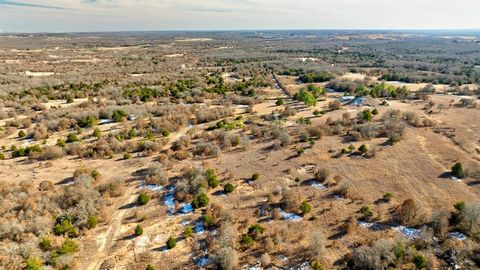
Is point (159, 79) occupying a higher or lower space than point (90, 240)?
higher

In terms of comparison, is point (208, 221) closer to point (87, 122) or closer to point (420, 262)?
point (420, 262)

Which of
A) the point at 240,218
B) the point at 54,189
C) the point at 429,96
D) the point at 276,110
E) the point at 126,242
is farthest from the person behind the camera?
the point at 429,96

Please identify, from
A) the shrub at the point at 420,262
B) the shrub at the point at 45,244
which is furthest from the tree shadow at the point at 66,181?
the shrub at the point at 420,262

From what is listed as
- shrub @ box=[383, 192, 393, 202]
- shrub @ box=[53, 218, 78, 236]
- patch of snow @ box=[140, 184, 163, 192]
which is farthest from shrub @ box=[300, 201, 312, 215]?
shrub @ box=[53, 218, 78, 236]

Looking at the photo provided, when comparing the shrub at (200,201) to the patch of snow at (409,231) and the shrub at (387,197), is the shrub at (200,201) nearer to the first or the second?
the patch of snow at (409,231)

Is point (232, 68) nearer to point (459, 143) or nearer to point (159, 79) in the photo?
point (159, 79)

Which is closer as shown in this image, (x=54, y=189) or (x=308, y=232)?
(x=308, y=232)

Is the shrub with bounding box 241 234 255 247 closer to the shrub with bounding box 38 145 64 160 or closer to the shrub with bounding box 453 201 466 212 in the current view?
the shrub with bounding box 453 201 466 212

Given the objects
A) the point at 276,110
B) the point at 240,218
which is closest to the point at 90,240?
the point at 240,218
